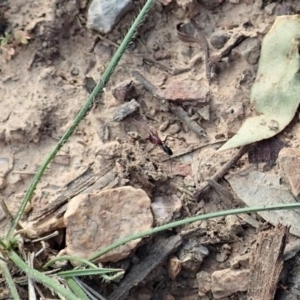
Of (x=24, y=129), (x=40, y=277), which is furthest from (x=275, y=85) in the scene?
(x=40, y=277)

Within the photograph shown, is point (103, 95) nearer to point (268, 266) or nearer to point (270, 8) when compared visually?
point (270, 8)

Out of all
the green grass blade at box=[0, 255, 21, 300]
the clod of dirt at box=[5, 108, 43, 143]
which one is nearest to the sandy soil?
the clod of dirt at box=[5, 108, 43, 143]

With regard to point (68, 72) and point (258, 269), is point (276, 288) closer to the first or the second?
point (258, 269)

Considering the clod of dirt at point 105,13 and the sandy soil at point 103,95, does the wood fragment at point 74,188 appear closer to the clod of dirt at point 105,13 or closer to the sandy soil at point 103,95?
the sandy soil at point 103,95

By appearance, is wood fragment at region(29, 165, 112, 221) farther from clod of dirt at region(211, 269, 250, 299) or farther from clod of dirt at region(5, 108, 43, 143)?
clod of dirt at region(211, 269, 250, 299)

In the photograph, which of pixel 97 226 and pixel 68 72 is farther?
pixel 68 72

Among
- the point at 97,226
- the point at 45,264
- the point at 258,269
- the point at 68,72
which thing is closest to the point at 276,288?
the point at 258,269
